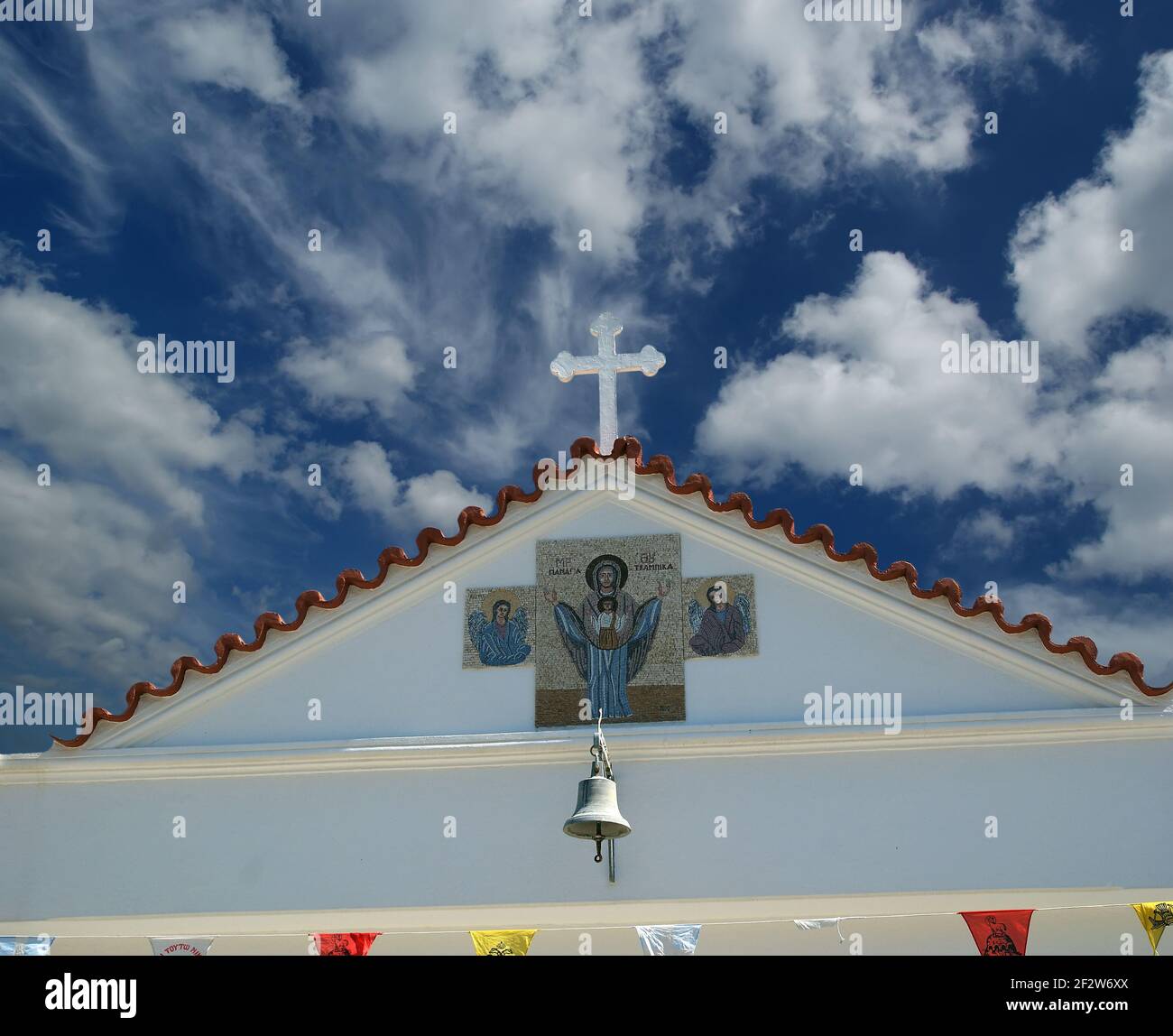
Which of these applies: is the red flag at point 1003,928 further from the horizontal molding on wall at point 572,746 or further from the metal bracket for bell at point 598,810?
the metal bracket for bell at point 598,810

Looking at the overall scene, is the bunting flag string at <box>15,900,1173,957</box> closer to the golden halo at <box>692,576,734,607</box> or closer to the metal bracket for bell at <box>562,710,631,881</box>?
the metal bracket for bell at <box>562,710,631,881</box>

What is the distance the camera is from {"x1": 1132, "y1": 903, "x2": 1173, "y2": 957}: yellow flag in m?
6.84

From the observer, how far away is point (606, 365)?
10461 mm

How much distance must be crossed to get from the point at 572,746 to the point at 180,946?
2898 millimetres

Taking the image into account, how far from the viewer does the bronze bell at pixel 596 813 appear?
765 cm

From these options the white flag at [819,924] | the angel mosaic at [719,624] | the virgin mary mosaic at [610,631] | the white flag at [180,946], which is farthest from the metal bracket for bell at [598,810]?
the white flag at [180,946]

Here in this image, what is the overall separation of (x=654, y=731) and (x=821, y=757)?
3.93ft

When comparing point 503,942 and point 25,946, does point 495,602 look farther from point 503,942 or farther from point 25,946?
point 25,946

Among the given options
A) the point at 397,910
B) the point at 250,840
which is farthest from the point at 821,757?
the point at 250,840

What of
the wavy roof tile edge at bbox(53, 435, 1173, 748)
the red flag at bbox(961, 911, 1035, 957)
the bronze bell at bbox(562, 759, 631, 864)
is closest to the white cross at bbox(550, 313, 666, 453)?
the wavy roof tile edge at bbox(53, 435, 1173, 748)

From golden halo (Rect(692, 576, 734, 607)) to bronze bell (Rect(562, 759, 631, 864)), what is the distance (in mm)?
1778

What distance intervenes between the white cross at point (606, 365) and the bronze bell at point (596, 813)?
336 centimetres
